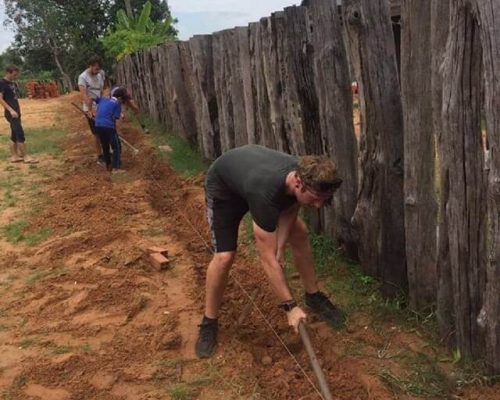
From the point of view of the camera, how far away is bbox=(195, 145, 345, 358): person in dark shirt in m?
3.15

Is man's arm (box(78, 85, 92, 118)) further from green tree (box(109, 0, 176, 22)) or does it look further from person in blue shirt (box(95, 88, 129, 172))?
green tree (box(109, 0, 176, 22))

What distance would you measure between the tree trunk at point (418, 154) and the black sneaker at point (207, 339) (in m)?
1.30

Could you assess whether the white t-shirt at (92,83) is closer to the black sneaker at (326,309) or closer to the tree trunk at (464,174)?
the black sneaker at (326,309)

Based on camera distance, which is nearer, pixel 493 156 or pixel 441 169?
pixel 493 156

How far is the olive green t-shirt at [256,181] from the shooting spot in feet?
10.8

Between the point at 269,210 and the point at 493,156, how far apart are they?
3.88 feet

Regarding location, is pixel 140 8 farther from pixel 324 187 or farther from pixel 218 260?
pixel 324 187

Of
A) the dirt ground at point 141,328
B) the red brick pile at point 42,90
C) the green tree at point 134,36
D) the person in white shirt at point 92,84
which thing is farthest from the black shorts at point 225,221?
the red brick pile at point 42,90

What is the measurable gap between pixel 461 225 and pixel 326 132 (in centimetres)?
168

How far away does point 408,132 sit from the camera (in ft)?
11.4

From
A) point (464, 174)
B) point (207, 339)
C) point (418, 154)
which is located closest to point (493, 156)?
point (464, 174)

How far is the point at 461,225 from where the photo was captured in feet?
10.0

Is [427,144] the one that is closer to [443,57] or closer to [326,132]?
[443,57]

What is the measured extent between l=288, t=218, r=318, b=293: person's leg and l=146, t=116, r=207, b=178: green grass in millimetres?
4691
